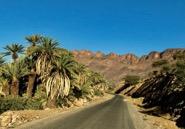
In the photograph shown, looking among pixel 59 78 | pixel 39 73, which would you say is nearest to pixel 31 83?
pixel 39 73

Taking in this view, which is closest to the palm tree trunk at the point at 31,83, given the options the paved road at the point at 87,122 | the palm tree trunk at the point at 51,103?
the palm tree trunk at the point at 51,103

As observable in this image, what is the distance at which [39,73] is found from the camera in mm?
52562

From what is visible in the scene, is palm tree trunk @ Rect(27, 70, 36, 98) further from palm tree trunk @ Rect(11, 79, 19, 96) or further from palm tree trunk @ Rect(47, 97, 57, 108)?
palm tree trunk @ Rect(47, 97, 57, 108)

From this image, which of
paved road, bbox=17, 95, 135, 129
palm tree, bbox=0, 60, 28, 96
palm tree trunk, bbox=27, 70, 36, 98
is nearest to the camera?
paved road, bbox=17, 95, 135, 129

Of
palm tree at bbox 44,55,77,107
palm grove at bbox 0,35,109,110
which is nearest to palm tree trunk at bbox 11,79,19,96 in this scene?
palm grove at bbox 0,35,109,110

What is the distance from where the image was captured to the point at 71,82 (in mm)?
52344

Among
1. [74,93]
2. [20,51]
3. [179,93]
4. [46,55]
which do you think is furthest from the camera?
[74,93]

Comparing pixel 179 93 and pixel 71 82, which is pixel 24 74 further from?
pixel 179 93

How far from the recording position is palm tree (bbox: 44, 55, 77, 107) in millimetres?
47688

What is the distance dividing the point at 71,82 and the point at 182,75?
18.0 meters

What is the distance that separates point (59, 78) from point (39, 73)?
19.1 feet

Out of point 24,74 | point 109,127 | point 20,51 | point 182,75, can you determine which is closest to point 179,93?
point 182,75

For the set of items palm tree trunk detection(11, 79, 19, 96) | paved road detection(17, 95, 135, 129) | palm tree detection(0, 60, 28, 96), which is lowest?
paved road detection(17, 95, 135, 129)

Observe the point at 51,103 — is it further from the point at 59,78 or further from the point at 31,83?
the point at 31,83
